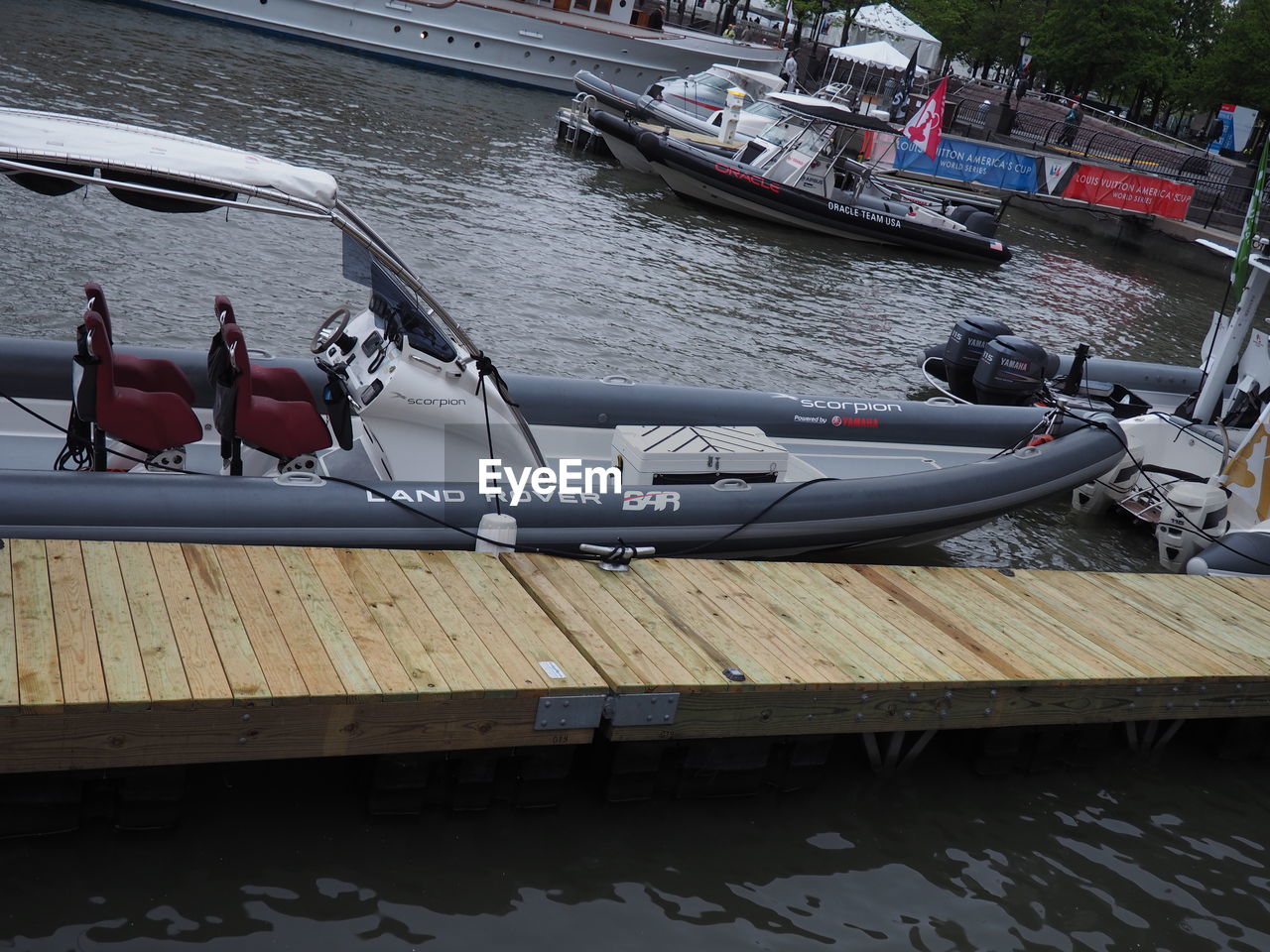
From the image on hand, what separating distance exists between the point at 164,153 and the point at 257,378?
1.52 meters

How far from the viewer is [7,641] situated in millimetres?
4016

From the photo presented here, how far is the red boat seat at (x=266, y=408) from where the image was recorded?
5426mm

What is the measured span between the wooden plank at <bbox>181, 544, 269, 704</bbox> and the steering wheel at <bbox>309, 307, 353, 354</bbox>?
1660 millimetres

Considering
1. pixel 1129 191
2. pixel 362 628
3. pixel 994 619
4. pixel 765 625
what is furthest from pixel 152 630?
pixel 1129 191

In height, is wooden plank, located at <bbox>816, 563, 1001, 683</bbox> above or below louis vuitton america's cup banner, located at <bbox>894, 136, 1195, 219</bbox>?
below

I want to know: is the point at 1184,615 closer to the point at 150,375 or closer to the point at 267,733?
the point at 267,733

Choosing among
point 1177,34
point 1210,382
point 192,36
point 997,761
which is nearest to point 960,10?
point 1177,34

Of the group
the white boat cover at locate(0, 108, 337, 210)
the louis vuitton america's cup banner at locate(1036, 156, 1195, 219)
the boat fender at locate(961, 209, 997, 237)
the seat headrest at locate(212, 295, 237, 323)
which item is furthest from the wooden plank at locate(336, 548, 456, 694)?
the louis vuitton america's cup banner at locate(1036, 156, 1195, 219)

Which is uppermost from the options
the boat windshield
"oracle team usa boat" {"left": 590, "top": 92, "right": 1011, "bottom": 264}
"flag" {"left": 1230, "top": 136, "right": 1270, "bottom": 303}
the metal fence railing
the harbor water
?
the metal fence railing

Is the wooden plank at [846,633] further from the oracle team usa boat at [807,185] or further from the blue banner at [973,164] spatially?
the blue banner at [973,164]

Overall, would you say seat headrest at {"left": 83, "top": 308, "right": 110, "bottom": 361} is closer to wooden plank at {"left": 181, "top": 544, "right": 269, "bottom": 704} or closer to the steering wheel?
wooden plank at {"left": 181, "top": 544, "right": 269, "bottom": 704}

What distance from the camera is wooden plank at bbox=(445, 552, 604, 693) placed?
4566 millimetres

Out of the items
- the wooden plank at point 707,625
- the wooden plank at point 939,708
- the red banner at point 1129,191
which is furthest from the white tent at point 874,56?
the wooden plank at point 707,625

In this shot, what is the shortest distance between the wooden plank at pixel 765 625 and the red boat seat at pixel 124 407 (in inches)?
102
